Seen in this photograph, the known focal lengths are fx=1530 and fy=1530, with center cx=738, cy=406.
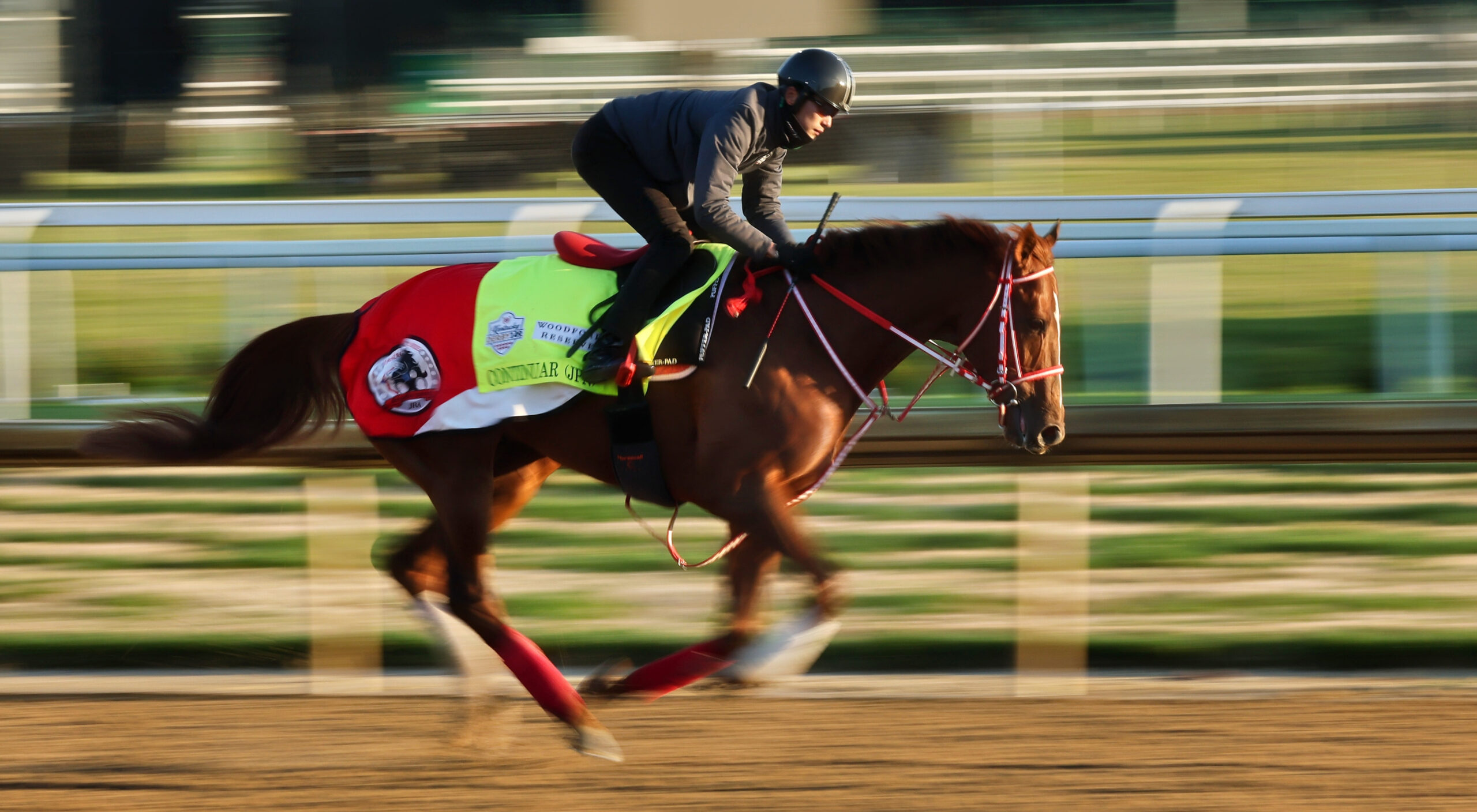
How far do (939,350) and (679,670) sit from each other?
101 cm

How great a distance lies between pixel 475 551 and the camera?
12.6 feet

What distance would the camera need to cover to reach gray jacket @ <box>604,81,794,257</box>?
357 centimetres

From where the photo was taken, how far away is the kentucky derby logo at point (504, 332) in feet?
12.5

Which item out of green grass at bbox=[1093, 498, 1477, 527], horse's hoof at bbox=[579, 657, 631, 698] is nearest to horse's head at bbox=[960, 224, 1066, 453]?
horse's hoof at bbox=[579, 657, 631, 698]

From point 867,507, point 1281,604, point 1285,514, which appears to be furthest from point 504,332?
point 1285,514

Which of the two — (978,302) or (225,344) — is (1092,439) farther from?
(225,344)

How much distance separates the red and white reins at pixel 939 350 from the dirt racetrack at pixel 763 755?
577 mm

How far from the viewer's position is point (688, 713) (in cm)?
429

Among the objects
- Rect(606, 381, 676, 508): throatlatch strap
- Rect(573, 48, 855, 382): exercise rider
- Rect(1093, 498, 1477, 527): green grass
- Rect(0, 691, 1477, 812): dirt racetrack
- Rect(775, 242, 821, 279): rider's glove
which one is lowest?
Rect(0, 691, 1477, 812): dirt racetrack

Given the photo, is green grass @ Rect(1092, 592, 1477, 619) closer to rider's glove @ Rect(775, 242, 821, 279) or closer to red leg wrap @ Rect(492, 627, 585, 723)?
rider's glove @ Rect(775, 242, 821, 279)

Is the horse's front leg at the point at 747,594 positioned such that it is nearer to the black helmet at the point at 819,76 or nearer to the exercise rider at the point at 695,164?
the exercise rider at the point at 695,164

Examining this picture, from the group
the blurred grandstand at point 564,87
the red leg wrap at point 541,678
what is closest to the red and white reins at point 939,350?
the red leg wrap at point 541,678

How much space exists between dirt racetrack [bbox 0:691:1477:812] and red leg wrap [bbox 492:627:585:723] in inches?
6.8

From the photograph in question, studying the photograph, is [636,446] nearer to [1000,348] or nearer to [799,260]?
[799,260]
